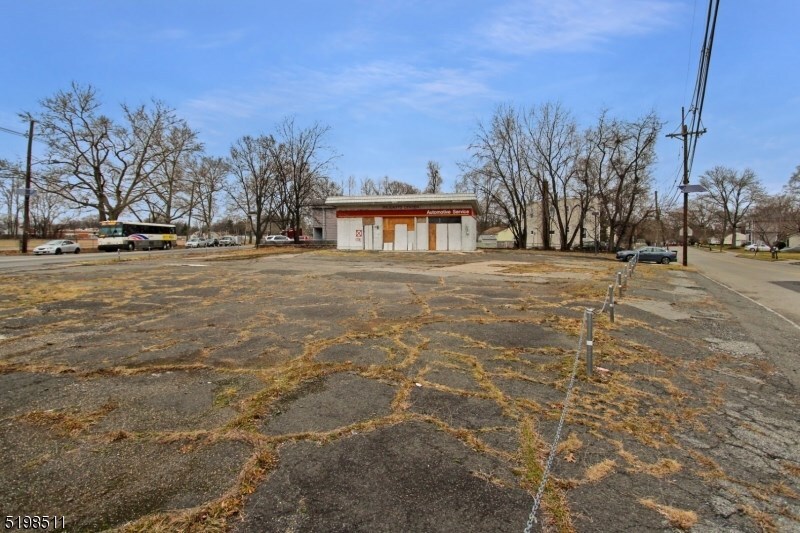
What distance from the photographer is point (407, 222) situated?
114ft

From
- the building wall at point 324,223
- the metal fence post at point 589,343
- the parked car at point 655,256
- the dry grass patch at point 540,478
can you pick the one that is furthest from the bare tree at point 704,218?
the dry grass patch at point 540,478

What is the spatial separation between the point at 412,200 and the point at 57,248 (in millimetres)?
30867

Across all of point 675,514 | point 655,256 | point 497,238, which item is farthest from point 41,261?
point 497,238

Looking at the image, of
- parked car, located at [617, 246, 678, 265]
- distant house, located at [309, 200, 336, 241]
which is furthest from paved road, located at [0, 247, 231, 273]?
parked car, located at [617, 246, 678, 265]

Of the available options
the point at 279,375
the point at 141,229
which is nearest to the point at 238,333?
the point at 279,375

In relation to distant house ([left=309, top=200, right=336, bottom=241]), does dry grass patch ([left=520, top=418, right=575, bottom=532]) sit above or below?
below

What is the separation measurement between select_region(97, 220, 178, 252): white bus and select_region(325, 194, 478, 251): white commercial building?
21.9m

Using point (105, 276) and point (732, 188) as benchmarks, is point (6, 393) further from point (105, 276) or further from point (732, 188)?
point (732, 188)

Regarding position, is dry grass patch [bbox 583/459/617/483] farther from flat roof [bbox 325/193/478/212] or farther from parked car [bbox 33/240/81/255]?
parked car [bbox 33/240/81/255]

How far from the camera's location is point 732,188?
84.6m

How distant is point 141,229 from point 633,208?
181 ft

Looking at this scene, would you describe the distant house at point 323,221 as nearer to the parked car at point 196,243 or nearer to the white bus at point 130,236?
the parked car at point 196,243

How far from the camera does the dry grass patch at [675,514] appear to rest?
2.55 meters

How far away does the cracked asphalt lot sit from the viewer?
2.59m
